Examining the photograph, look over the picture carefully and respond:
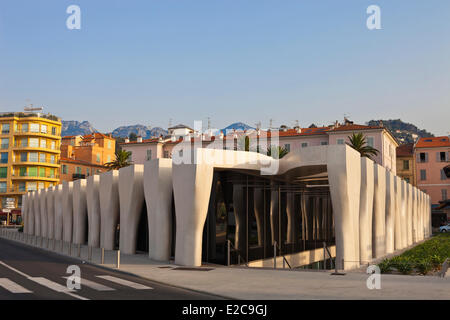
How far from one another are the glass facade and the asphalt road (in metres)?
7.02

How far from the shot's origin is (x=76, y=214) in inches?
1656

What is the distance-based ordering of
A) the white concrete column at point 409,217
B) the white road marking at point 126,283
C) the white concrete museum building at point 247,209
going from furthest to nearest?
the white concrete column at point 409,217 → the white concrete museum building at point 247,209 → the white road marking at point 126,283

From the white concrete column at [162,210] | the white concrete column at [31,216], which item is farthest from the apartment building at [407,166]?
the white concrete column at [162,210]

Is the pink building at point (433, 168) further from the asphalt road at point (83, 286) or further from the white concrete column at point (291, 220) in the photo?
the asphalt road at point (83, 286)

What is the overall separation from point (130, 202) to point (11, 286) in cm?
1436

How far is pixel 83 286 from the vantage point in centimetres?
1568

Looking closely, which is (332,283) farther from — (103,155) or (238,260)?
(103,155)

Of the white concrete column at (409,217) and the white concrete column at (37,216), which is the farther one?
the white concrete column at (37,216)

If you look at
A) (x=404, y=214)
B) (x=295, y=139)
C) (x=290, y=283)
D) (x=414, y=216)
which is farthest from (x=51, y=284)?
(x=295, y=139)

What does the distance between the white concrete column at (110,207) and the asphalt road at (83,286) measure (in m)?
11.6

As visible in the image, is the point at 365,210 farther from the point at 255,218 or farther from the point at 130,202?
the point at 130,202

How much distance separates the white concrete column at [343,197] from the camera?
21.3 meters
